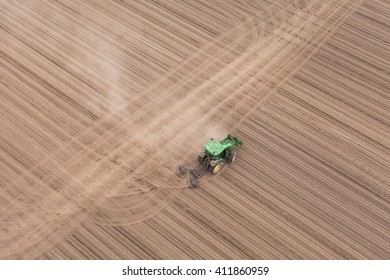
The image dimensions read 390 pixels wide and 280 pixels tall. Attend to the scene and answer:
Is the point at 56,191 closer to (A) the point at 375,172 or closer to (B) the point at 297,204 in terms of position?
(B) the point at 297,204

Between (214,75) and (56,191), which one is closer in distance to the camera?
(56,191)

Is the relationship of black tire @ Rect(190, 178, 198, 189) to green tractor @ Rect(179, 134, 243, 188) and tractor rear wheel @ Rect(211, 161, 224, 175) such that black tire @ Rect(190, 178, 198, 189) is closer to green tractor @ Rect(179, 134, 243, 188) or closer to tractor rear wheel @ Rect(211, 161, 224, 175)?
green tractor @ Rect(179, 134, 243, 188)

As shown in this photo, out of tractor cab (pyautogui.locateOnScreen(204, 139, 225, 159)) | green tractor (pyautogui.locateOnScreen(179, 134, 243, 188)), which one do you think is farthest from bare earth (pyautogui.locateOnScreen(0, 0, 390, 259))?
tractor cab (pyautogui.locateOnScreen(204, 139, 225, 159))

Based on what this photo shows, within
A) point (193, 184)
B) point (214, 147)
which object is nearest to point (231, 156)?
point (214, 147)

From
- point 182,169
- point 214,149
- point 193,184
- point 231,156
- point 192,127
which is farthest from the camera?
point 192,127

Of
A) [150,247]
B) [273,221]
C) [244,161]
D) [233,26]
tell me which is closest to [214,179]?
[244,161]

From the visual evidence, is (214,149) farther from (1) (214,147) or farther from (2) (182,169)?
(2) (182,169)

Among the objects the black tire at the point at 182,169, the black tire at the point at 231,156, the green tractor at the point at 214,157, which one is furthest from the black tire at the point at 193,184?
the black tire at the point at 231,156
